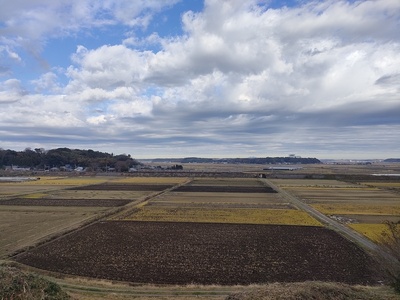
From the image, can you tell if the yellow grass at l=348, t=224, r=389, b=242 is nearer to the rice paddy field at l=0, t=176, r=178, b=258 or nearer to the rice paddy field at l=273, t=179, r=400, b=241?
the rice paddy field at l=273, t=179, r=400, b=241

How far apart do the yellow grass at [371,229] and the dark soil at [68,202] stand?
2944cm

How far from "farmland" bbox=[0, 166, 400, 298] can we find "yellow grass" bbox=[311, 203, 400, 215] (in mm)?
121

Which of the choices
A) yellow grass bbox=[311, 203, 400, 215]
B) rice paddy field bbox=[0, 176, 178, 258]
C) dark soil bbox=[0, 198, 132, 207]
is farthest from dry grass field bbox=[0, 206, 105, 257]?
yellow grass bbox=[311, 203, 400, 215]

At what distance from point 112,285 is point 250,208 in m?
29.2

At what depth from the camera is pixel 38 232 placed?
100 ft

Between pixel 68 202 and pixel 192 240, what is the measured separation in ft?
94.5

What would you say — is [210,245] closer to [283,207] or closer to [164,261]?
[164,261]

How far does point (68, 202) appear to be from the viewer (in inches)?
1986

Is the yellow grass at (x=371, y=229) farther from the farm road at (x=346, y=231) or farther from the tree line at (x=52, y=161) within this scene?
the tree line at (x=52, y=161)

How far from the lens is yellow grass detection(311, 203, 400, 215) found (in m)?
42.3

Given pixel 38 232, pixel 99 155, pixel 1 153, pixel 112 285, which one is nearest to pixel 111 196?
pixel 38 232

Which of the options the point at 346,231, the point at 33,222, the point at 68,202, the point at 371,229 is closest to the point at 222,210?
the point at 346,231

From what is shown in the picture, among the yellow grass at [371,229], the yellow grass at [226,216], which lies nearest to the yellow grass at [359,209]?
the yellow grass at [226,216]

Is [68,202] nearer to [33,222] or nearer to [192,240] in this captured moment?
[33,222]
